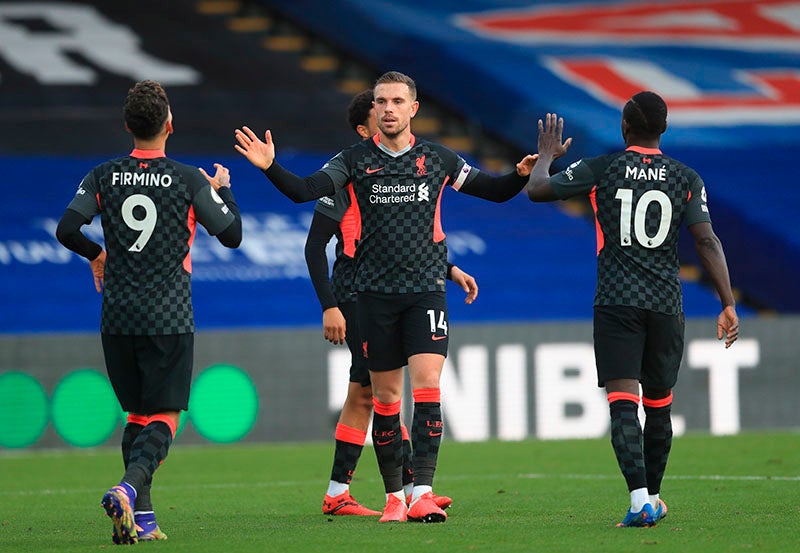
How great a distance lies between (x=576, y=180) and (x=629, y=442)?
4.04 ft

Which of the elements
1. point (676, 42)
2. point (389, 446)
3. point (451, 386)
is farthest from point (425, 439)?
point (676, 42)

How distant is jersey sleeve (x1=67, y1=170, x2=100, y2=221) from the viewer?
6777mm

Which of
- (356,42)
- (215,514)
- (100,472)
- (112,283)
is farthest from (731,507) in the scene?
(356,42)

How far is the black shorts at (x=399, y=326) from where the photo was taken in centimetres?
723

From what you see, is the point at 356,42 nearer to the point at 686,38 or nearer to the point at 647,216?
the point at 686,38

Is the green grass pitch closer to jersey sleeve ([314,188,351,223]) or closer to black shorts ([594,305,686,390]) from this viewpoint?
black shorts ([594,305,686,390])

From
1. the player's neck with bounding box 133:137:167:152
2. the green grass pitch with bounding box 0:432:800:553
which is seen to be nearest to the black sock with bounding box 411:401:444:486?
the green grass pitch with bounding box 0:432:800:553

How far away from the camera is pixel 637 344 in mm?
6891

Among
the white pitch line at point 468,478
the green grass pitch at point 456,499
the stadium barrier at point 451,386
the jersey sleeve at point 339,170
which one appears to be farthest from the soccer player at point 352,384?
the stadium barrier at point 451,386

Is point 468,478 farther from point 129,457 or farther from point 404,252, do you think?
point 129,457

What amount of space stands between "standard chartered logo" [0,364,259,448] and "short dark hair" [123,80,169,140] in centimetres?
779

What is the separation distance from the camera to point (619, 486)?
9.30 meters

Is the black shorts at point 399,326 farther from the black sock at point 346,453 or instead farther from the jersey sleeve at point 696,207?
the jersey sleeve at point 696,207

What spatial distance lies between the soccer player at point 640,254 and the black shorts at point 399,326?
2.50 feet
